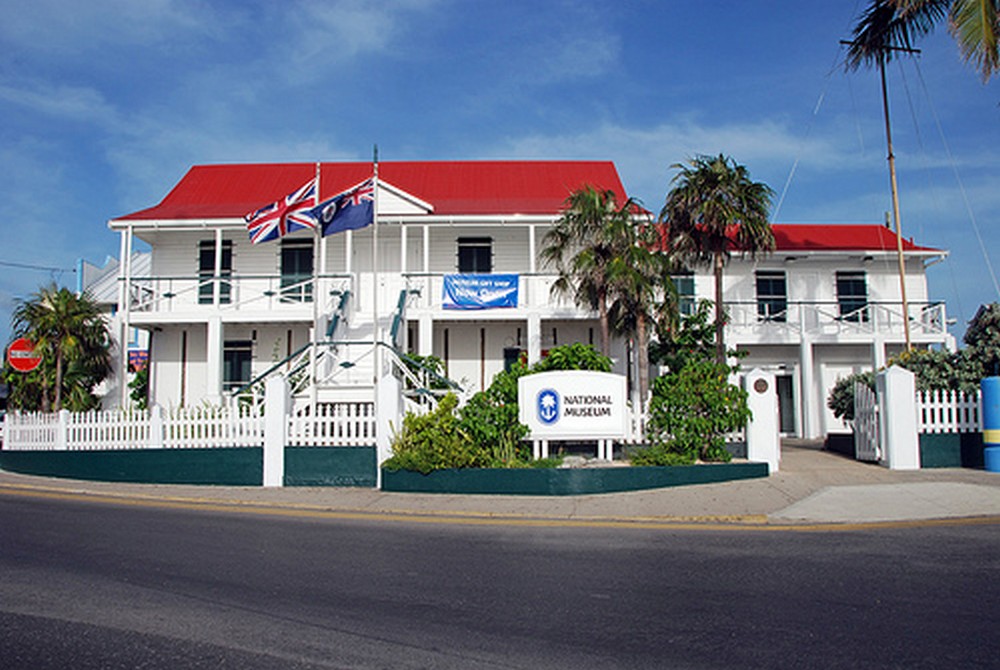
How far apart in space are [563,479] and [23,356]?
14.8 metres

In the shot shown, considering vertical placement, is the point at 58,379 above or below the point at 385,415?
above

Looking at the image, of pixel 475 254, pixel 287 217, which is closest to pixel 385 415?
pixel 287 217

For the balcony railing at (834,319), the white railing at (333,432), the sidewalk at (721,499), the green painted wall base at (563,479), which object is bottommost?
the sidewalk at (721,499)

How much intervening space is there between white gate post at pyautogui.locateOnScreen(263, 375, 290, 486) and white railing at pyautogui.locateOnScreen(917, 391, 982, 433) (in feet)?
36.1

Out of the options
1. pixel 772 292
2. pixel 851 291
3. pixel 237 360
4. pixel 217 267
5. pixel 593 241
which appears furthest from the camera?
pixel 851 291

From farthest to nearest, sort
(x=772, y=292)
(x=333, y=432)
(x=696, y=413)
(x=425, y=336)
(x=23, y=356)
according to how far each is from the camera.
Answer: (x=772, y=292), (x=425, y=336), (x=23, y=356), (x=333, y=432), (x=696, y=413)

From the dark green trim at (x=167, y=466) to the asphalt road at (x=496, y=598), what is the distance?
4.39 metres

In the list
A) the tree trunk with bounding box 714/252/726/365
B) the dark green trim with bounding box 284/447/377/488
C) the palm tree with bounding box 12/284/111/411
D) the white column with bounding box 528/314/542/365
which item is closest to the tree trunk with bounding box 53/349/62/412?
the palm tree with bounding box 12/284/111/411

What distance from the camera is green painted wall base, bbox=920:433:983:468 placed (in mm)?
14102

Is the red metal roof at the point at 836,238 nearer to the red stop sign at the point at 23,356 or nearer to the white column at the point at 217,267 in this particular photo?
the white column at the point at 217,267

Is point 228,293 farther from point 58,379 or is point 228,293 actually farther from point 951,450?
point 951,450

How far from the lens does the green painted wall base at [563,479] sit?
12.3 metres

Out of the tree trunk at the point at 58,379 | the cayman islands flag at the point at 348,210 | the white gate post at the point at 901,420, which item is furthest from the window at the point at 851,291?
the tree trunk at the point at 58,379

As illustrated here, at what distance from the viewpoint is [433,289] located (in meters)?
21.9
